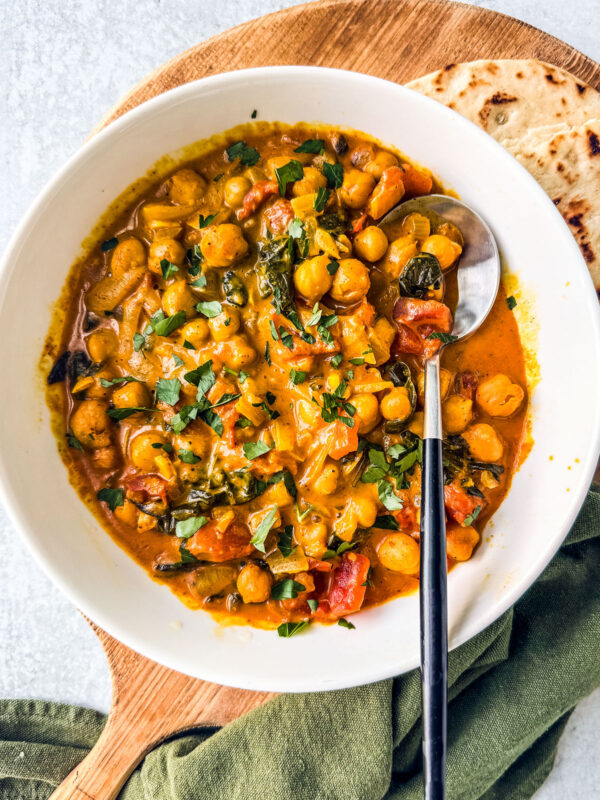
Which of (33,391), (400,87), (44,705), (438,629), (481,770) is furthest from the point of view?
(44,705)

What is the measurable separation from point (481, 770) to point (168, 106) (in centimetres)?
451

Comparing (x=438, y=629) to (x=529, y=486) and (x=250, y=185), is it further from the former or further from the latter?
(x=250, y=185)

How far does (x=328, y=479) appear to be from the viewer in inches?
163

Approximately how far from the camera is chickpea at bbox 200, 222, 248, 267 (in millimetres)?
4102

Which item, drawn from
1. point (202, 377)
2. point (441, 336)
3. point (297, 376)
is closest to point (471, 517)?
point (441, 336)

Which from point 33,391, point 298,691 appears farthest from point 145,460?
point 298,691

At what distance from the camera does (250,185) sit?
14.1 ft

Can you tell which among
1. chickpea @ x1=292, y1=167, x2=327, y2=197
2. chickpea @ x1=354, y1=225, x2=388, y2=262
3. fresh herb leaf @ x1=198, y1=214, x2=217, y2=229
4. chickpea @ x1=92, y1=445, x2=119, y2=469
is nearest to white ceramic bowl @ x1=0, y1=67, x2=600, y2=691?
chickpea @ x1=92, y1=445, x2=119, y2=469


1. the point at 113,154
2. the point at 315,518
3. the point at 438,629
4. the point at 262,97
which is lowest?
the point at 315,518

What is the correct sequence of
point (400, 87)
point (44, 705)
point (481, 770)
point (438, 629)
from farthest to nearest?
point (44, 705) → point (481, 770) → point (400, 87) → point (438, 629)

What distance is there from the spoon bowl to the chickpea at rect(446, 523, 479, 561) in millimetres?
1171

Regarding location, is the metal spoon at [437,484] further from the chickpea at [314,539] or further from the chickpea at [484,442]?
the chickpea at [314,539]

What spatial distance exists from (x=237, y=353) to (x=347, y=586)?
60.4 inches

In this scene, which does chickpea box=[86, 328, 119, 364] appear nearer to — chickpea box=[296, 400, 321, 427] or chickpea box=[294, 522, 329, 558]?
chickpea box=[296, 400, 321, 427]
